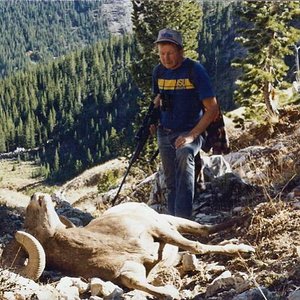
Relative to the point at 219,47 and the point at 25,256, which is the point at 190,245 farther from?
the point at 219,47

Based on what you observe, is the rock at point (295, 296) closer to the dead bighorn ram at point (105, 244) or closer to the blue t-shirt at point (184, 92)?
the dead bighorn ram at point (105, 244)

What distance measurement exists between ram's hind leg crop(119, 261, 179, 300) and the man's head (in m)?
2.26

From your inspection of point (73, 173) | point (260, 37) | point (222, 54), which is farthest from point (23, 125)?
point (260, 37)

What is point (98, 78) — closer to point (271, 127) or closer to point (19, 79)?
point (19, 79)

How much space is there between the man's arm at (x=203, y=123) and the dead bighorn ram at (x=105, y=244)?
849 mm

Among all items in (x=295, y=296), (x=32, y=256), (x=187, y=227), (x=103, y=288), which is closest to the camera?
(x=295, y=296)

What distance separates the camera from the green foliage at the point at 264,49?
20.7m

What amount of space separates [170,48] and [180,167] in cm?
127

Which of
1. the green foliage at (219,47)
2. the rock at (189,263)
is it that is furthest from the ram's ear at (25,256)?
the green foliage at (219,47)

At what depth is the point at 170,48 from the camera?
588cm

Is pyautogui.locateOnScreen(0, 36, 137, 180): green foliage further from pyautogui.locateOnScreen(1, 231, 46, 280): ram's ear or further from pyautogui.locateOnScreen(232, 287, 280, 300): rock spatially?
pyautogui.locateOnScreen(232, 287, 280, 300): rock

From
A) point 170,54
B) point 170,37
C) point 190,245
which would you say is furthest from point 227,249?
point 170,37

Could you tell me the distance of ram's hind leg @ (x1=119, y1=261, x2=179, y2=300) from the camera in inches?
166

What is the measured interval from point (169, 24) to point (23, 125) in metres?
112
